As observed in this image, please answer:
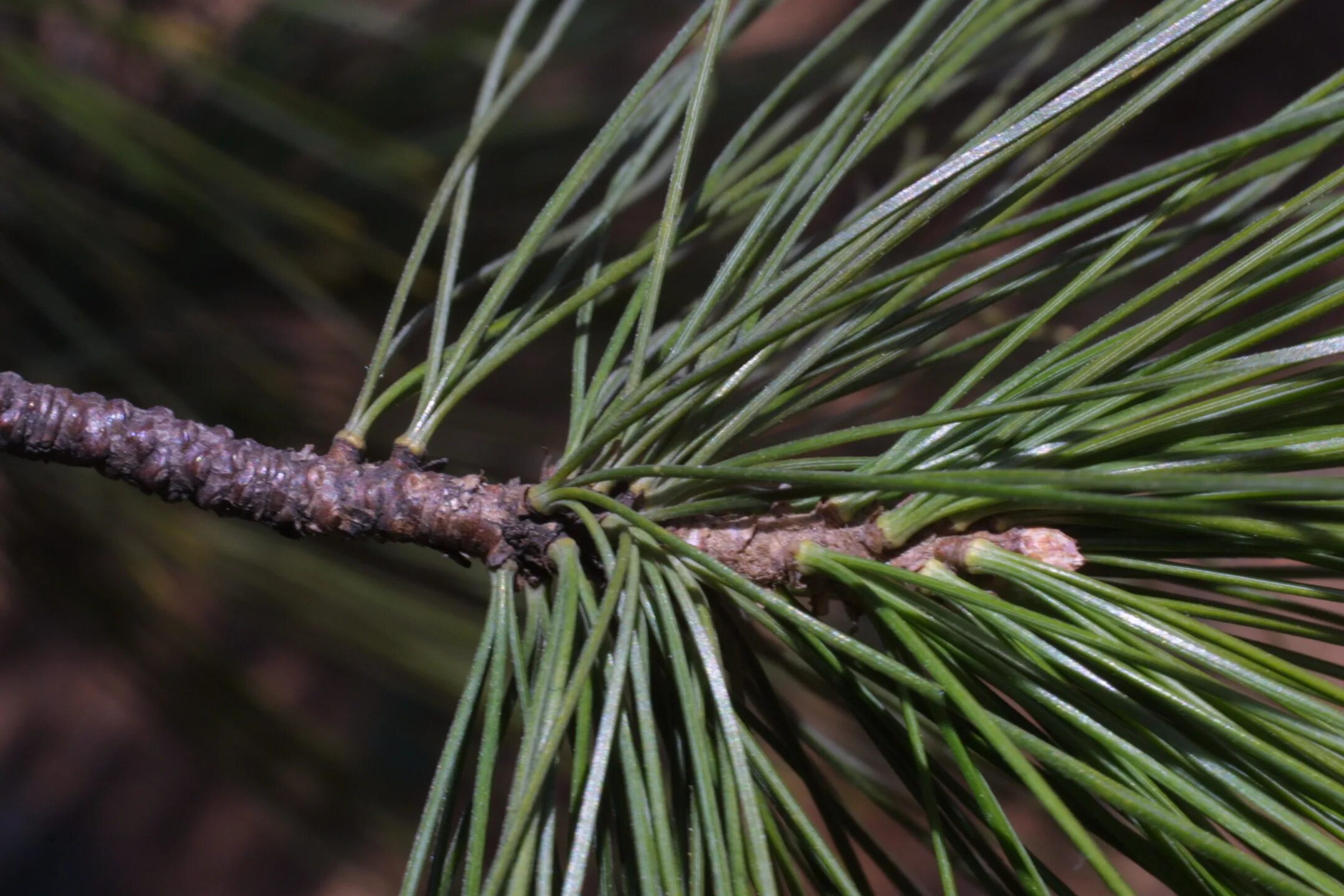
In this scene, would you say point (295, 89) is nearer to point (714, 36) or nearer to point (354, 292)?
point (354, 292)

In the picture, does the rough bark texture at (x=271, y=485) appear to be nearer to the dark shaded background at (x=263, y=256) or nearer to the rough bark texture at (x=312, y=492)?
the rough bark texture at (x=312, y=492)

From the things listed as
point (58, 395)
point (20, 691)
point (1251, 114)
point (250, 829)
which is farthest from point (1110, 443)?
point (20, 691)

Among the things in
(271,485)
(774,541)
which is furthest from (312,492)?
(774,541)

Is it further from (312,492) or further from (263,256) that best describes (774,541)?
(263,256)

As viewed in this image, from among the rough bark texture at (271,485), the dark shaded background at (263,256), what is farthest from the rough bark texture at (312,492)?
the dark shaded background at (263,256)

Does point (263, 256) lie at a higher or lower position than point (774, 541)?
higher

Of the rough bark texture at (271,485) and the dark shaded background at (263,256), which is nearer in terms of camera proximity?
the rough bark texture at (271,485)
